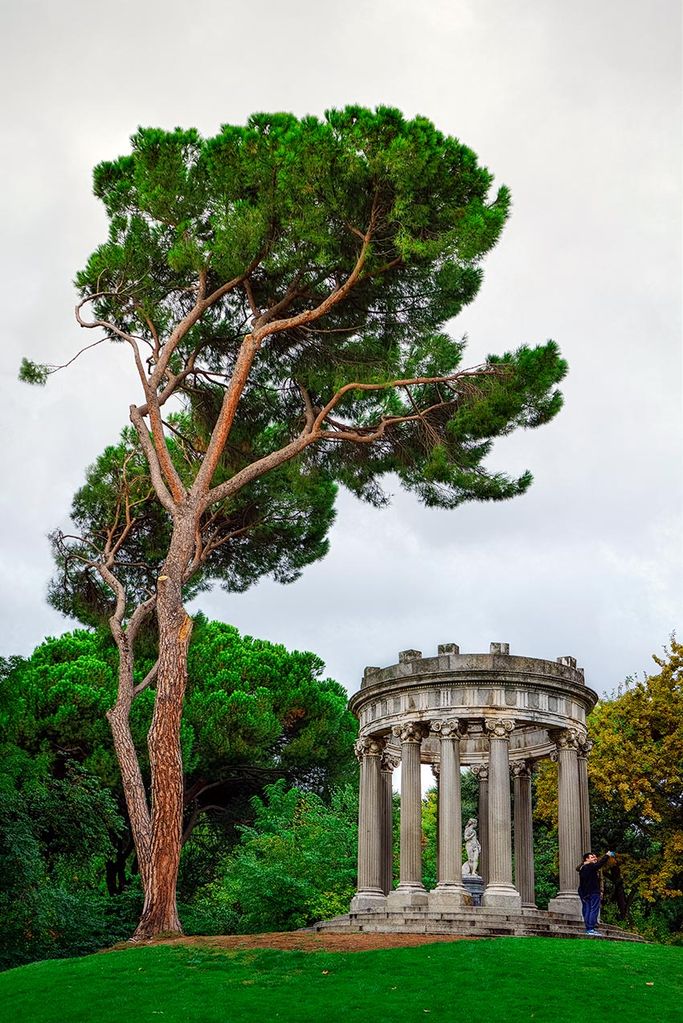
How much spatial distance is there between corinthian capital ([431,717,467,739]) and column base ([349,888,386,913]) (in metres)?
4.11

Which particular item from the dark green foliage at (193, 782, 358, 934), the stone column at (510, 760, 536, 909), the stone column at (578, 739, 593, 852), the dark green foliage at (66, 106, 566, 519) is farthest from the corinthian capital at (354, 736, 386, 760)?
the dark green foliage at (66, 106, 566, 519)

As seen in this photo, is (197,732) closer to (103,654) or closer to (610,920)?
(103,654)

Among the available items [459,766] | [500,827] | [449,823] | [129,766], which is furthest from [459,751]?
[129,766]

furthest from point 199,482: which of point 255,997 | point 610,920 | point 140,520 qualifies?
point 610,920

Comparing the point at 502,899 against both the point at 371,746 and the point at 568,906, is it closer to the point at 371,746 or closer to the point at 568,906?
the point at 568,906

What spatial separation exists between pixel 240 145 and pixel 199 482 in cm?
769

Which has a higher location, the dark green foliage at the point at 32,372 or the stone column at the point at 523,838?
the dark green foliage at the point at 32,372

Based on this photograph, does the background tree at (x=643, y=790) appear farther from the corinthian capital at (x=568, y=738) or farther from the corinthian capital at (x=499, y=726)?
the corinthian capital at (x=499, y=726)

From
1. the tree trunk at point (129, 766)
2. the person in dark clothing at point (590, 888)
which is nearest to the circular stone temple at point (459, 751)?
the person in dark clothing at point (590, 888)

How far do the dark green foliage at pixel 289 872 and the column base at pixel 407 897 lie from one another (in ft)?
8.29

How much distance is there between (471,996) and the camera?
15000mm

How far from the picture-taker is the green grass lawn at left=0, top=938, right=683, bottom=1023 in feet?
47.2

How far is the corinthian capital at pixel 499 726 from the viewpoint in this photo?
23.5 m

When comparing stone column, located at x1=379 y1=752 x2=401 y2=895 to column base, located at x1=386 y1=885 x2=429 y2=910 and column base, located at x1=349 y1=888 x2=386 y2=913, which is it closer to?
column base, located at x1=349 y1=888 x2=386 y2=913
